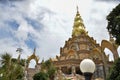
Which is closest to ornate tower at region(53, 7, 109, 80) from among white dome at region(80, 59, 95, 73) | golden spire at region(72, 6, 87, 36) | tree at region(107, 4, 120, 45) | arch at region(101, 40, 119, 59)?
golden spire at region(72, 6, 87, 36)

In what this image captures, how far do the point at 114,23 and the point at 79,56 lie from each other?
26.3 m

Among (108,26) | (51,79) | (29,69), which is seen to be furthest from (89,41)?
(108,26)

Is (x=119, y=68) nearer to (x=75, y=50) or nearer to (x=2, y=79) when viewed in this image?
(x=2, y=79)

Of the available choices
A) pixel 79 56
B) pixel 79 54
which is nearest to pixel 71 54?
pixel 79 54

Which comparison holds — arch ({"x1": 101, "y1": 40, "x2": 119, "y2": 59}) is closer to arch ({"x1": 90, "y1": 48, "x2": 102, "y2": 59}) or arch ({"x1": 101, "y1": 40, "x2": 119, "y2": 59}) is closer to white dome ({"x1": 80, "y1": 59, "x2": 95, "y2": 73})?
arch ({"x1": 90, "y1": 48, "x2": 102, "y2": 59})

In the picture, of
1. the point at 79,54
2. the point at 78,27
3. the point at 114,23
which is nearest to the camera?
the point at 114,23

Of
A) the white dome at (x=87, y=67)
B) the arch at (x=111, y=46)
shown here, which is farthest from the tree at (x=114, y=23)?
the arch at (x=111, y=46)

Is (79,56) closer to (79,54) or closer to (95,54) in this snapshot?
(79,54)

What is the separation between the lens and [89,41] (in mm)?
45906

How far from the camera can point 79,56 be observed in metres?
41.2

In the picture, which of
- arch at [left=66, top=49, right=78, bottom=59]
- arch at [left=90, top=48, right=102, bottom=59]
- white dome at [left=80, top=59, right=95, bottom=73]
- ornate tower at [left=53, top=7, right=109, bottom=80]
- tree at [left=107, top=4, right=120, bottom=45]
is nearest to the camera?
white dome at [left=80, top=59, right=95, bottom=73]

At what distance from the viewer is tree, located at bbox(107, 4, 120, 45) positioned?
14.9 metres

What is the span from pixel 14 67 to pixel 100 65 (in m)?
24.2

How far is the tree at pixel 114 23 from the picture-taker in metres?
14.9
